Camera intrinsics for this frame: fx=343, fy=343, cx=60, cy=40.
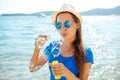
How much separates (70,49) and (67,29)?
0.53 ft

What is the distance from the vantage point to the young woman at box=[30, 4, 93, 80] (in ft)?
7.41

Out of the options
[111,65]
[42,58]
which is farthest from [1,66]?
[42,58]

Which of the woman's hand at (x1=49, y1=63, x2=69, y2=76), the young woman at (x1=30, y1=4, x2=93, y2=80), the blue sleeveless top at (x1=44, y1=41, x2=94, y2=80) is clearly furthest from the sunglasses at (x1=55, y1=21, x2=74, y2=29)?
the woman's hand at (x1=49, y1=63, x2=69, y2=76)

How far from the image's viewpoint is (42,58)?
2.39m

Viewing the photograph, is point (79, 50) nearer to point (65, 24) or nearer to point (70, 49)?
point (70, 49)

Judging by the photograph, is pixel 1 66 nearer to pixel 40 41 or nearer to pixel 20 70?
pixel 20 70

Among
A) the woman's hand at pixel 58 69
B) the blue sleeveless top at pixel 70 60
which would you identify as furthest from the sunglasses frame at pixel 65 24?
the woman's hand at pixel 58 69

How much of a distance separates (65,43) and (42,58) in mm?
192

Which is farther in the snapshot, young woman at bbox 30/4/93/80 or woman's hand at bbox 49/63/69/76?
young woman at bbox 30/4/93/80

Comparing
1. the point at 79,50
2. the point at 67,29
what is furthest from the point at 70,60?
the point at 67,29

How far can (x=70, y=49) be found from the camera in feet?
7.71

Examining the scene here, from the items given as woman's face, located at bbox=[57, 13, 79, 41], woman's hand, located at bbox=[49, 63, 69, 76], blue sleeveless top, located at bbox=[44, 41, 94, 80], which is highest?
woman's face, located at bbox=[57, 13, 79, 41]

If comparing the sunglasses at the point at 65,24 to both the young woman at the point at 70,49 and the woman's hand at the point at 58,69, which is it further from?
→ the woman's hand at the point at 58,69

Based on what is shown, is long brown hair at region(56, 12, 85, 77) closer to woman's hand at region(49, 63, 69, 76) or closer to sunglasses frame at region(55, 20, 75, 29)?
sunglasses frame at region(55, 20, 75, 29)
